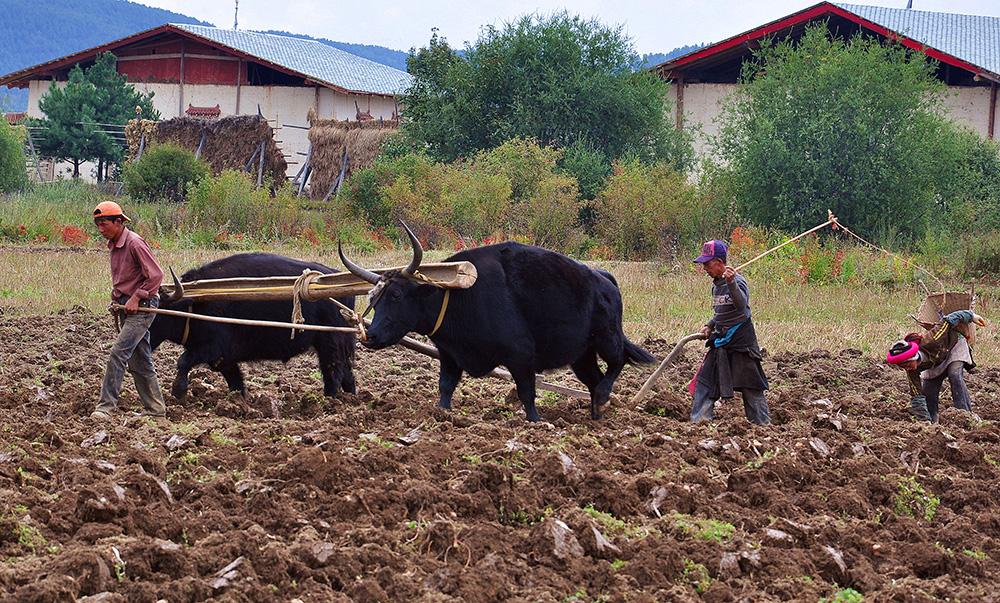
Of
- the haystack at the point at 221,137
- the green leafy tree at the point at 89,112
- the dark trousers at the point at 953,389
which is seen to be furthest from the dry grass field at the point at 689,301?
the green leafy tree at the point at 89,112

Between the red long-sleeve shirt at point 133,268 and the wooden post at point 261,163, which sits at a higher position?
the wooden post at point 261,163

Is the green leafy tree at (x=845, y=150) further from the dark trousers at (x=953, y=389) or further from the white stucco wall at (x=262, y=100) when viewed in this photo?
the white stucco wall at (x=262, y=100)

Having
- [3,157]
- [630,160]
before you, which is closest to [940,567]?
[630,160]

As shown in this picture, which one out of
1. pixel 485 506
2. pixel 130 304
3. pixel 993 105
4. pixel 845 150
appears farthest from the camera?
pixel 993 105

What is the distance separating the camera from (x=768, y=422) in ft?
32.2

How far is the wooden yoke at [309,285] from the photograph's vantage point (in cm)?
953

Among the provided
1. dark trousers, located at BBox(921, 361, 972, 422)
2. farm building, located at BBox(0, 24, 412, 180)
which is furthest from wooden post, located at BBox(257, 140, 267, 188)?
dark trousers, located at BBox(921, 361, 972, 422)

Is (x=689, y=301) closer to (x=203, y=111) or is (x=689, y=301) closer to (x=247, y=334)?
(x=247, y=334)

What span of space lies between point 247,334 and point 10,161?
85.5 feet

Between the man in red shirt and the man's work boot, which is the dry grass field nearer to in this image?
the man's work boot

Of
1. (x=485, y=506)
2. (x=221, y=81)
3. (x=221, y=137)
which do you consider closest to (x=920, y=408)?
(x=485, y=506)

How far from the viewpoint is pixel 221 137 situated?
120 ft

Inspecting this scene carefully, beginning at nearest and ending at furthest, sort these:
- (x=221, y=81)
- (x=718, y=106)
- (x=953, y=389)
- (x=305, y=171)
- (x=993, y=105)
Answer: (x=953, y=389), (x=993, y=105), (x=718, y=106), (x=305, y=171), (x=221, y=81)

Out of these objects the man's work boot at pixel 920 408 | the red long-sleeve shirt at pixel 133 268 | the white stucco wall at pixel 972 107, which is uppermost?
the white stucco wall at pixel 972 107
